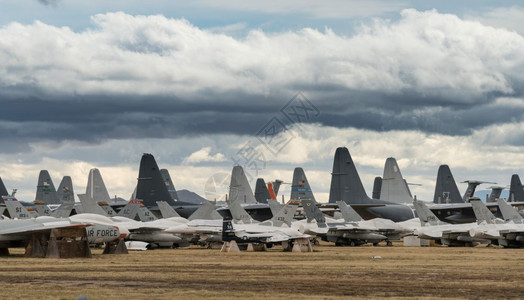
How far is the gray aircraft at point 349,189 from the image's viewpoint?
128m

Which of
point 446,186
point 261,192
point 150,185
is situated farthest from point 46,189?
point 446,186

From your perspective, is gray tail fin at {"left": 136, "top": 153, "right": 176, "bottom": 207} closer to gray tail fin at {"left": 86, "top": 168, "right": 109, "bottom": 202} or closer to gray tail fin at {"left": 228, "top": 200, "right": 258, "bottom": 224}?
gray tail fin at {"left": 86, "top": 168, "right": 109, "bottom": 202}

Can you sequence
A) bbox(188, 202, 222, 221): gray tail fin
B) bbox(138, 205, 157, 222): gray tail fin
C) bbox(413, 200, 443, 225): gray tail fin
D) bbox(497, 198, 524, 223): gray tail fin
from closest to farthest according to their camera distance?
bbox(497, 198, 524, 223): gray tail fin → bbox(413, 200, 443, 225): gray tail fin → bbox(188, 202, 222, 221): gray tail fin → bbox(138, 205, 157, 222): gray tail fin

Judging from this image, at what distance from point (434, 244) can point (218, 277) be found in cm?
5658

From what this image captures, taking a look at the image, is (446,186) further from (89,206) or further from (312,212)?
(89,206)

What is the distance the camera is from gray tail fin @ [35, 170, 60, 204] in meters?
173

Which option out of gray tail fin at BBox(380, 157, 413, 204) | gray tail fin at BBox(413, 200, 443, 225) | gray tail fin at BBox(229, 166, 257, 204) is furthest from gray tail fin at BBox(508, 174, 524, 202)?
gray tail fin at BBox(413, 200, 443, 225)

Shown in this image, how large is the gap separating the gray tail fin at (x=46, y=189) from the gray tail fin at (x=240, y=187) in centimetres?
5237

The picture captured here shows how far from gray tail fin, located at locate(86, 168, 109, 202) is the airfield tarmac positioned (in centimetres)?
8794

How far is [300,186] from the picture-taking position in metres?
141

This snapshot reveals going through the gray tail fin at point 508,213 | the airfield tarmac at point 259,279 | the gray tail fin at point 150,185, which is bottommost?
the airfield tarmac at point 259,279

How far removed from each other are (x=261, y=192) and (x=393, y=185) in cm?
4615

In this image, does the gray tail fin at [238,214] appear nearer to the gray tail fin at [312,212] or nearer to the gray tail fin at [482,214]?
the gray tail fin at [312,212]

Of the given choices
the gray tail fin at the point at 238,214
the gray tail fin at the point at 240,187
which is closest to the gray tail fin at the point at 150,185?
the gray tail fin at the point at 240,187
